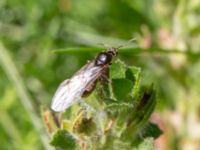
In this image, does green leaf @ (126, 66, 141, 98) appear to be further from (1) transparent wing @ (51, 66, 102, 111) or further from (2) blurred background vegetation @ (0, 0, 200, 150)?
(2) blurred background vegetation @ (0, 0, 200, 150)

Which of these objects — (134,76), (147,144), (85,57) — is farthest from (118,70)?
(85,57)

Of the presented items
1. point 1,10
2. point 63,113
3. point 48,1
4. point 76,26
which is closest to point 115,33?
point 76,26

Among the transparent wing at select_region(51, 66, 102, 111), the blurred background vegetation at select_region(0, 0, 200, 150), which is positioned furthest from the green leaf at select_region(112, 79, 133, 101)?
the blurred background vegetation at select_region(0, 0, 200, 150)

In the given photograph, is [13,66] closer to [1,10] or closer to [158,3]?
[1,10]

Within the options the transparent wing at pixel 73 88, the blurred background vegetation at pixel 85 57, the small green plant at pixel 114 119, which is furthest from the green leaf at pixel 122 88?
the blurred background vegetation at pixel 85 57

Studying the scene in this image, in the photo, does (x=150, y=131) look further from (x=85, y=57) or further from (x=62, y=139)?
(x=85, y=57)
